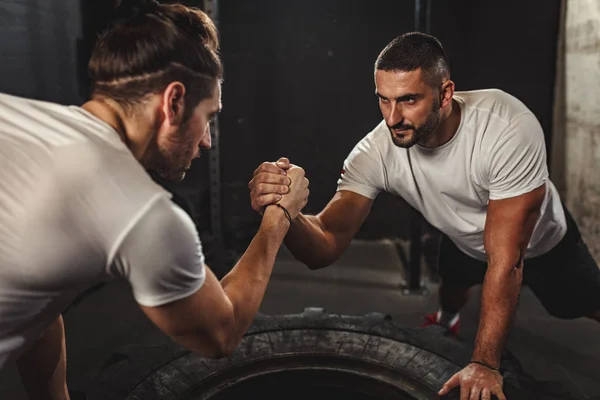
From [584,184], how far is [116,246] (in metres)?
3.29

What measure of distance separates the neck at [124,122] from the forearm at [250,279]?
36 centimetres

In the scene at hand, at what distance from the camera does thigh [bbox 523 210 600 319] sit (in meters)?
2.23

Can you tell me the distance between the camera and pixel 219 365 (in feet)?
6.28

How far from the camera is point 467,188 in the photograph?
1960mm

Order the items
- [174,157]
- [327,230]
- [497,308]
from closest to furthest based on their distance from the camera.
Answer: [174,157], [497,308], [327,230]

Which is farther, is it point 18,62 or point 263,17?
point 263,17

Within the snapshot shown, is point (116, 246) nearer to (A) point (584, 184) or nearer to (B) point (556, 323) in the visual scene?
(B) point (556, 323)

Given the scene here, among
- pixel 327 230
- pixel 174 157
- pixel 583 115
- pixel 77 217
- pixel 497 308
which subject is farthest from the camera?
pixel 583 115

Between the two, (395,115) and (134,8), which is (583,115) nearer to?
(395,115)

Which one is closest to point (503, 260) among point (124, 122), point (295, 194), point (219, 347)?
point (295, 194)

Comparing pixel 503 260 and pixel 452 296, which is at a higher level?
pixel 503 260

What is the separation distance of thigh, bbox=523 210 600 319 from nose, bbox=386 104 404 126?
917 mm

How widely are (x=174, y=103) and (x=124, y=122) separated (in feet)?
0.36

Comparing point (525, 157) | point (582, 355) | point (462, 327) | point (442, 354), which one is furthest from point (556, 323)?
point (525, 157)
